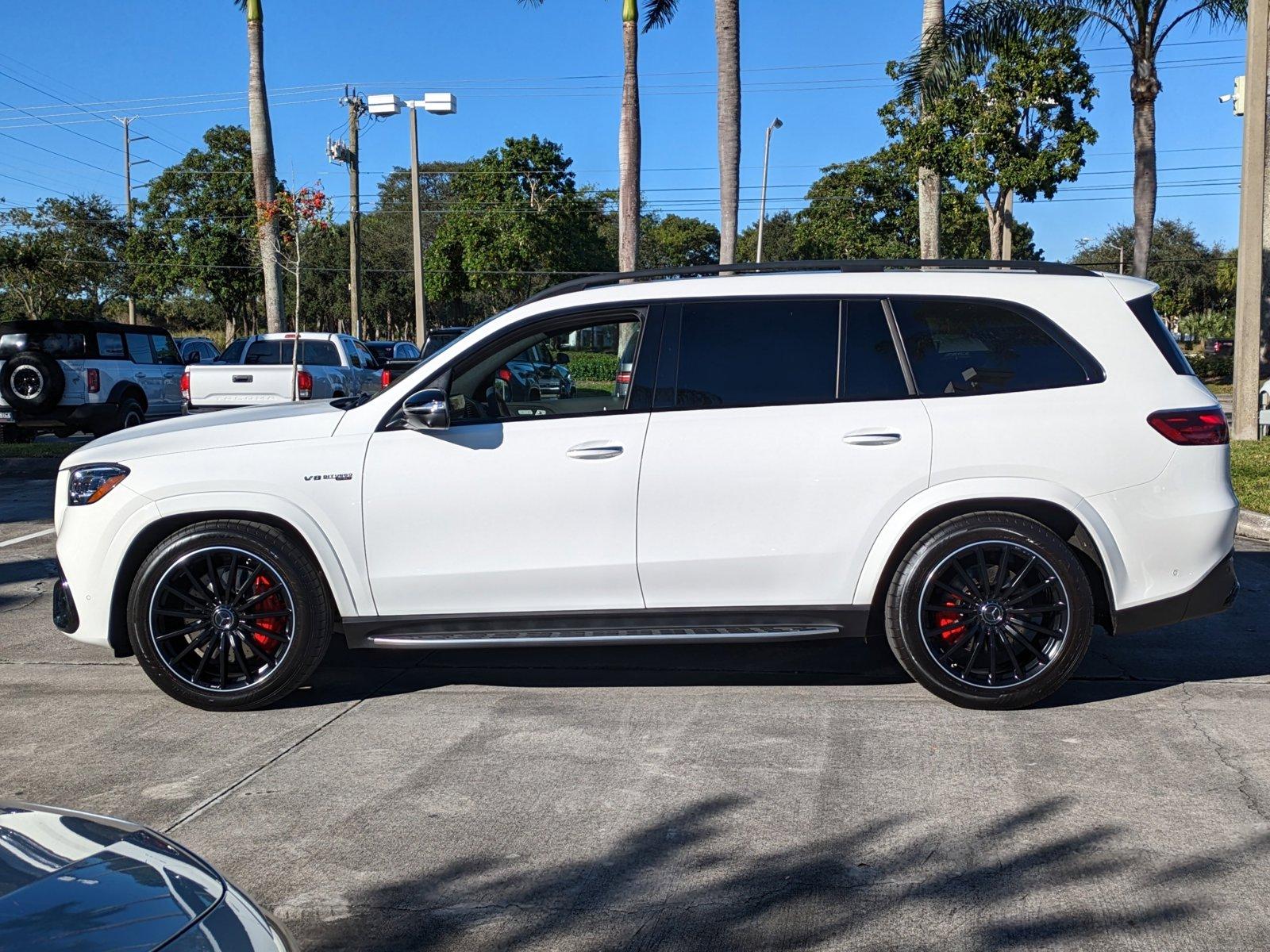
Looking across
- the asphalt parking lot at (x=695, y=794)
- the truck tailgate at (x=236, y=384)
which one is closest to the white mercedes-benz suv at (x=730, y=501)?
the asphalt parking lot at (x=695, y=794)

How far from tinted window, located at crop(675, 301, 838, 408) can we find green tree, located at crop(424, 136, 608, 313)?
55.4 metres

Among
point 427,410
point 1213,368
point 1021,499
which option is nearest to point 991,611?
point 1021,499

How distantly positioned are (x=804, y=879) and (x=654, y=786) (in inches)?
35.8

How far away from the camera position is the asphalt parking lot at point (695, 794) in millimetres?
3475

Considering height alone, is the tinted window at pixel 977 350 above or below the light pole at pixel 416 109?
below

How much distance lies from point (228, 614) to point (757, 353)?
8.61 feet

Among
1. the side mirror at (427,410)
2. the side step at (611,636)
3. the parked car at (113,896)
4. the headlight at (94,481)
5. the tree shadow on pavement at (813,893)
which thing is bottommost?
the tree shadow on pavement at (813,893)

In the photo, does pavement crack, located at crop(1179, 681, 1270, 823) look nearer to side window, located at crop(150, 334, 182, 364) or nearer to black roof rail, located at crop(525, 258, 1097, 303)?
black roof rail, located at crop(525, 258, 1097, 303)

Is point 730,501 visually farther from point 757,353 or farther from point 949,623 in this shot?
point 949,623

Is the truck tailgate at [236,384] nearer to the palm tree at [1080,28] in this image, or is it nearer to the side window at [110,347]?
the side window at [110,347]

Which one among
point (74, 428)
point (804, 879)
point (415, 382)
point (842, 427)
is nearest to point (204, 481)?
point (415, 382)

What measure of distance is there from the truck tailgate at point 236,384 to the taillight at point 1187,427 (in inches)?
569

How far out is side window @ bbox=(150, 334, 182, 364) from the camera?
19.8 meters

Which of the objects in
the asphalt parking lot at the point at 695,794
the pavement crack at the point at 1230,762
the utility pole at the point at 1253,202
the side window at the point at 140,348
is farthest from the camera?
the side window at the point at 140,348
